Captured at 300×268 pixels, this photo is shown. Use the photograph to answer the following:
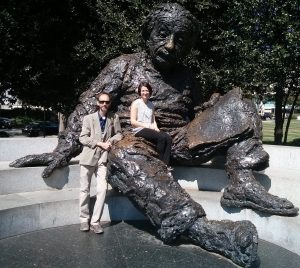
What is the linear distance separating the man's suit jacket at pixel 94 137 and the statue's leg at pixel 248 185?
1315 mm

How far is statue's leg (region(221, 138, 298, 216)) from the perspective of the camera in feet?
13.8

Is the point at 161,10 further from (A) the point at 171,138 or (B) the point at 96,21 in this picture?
(B) the point at 96,21

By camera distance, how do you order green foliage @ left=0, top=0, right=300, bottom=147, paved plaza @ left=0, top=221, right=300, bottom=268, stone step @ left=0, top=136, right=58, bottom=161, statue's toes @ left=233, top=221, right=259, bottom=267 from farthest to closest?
1. green foliage @ left=0, top=0, right=300, bottom=147
2. stone step @ left=0, top=136, right=58, bottom=161
3. paved plaza @ left=0, top=221, right=300, bottom=268
4. statue's toes @ left=233, top=221, right=259, bottom=267

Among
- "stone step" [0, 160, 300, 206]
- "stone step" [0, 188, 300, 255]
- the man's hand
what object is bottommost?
"stone step" [0, 188, 300, 255]

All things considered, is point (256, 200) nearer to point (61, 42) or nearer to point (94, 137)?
point (94, 137)

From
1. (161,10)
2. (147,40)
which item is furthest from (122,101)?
(161,10)

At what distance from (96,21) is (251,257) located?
31.2 ft

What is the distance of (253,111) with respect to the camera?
4941mm

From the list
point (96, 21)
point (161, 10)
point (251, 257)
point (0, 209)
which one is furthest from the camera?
point (96, 21)

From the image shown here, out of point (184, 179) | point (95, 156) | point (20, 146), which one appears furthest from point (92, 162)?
point (20, 146)

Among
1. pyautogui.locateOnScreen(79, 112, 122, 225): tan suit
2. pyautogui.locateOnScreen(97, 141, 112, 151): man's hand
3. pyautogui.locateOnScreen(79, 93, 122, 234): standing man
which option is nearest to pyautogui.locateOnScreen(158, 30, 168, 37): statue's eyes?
pyautogui.locateOnScreen(79, 93, 122, 234): standing man

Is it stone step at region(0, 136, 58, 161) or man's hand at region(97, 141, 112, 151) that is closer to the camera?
man's hand at region(97, 141, 112, 151)

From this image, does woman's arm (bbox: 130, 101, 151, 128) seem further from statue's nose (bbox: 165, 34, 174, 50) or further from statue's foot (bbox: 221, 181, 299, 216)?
statue's foot (bbox: 221, 181, 299, 216)

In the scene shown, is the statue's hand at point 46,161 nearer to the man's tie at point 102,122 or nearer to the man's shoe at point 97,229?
the man's tie at point 102,122
